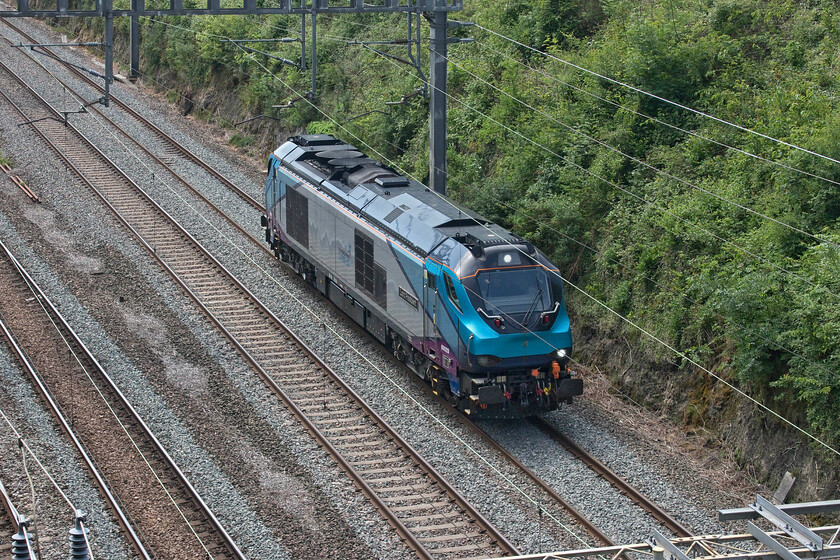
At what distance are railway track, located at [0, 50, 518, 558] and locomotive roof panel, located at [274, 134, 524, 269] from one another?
129 inches

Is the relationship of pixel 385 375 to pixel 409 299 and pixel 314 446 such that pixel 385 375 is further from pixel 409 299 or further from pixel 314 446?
pixel 314 446

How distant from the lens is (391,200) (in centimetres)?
2183

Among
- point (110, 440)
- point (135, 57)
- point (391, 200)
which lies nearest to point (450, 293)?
point (391, 200)

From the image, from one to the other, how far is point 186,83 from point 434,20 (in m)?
24.1

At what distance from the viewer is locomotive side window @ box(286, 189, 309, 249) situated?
25.2 metres

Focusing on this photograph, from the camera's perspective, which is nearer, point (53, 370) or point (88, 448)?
point (88, 448)

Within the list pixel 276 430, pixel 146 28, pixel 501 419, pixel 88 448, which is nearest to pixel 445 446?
pixel 501 419

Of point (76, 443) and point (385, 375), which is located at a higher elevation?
point (76, 443)

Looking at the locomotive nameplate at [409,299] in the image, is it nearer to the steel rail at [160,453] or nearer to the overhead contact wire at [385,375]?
the overhead contact wire at [385,375]

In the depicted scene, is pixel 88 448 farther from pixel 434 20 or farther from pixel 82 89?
pixel 82 89

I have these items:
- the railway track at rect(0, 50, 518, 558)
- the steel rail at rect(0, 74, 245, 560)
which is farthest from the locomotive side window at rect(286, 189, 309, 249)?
the steel rail at rect(0, 74, 245, 560)

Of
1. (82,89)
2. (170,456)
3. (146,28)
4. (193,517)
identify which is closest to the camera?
(193,517)

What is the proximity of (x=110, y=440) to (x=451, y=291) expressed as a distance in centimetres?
656

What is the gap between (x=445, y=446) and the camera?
18547 mm
